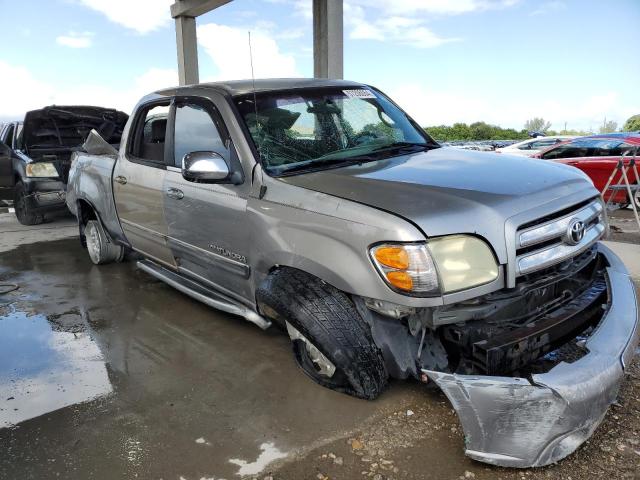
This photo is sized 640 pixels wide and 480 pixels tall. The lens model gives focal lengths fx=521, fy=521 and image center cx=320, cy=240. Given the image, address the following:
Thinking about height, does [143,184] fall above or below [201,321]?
above

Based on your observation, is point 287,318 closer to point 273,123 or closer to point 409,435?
point 409,435

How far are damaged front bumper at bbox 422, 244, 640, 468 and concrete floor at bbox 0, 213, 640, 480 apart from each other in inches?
11.3

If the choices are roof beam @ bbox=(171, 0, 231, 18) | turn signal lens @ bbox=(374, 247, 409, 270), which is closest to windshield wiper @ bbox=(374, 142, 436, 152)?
turn signal lens @ bbox=(374, 247, 409, 270)

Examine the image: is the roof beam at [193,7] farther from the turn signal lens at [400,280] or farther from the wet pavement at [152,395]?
the turn signal lens at [400,280]

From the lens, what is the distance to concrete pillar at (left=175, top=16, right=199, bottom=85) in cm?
1641

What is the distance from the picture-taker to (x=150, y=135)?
4.43 metres

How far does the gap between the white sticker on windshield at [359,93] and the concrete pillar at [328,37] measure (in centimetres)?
701

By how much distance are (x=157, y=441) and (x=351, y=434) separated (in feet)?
3.12

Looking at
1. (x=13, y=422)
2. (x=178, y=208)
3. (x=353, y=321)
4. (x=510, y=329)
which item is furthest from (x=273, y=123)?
(x=13, y=422)

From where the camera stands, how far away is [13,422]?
2.76 metres

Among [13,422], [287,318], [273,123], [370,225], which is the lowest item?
[13,422]

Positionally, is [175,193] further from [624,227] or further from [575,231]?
[624,227]

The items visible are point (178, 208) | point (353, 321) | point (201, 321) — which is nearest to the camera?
point (353, 321)

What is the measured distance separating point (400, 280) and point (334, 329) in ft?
1.48
